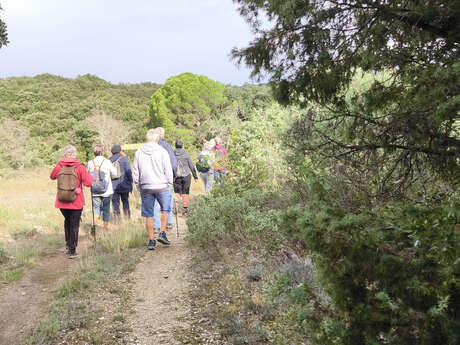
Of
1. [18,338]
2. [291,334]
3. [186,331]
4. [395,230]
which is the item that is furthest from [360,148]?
[18,338]

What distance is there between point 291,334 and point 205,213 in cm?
349

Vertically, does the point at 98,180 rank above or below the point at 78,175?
below

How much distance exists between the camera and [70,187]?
21.4ft

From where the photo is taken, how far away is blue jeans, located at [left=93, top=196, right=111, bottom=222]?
8.22 metres

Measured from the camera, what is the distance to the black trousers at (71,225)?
6.77 meters

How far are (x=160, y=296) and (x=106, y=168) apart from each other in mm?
3625

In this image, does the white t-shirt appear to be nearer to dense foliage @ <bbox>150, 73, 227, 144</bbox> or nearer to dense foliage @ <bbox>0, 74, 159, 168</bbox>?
dense foliage @ <bbox>0, 74, 159, 168</bbox>

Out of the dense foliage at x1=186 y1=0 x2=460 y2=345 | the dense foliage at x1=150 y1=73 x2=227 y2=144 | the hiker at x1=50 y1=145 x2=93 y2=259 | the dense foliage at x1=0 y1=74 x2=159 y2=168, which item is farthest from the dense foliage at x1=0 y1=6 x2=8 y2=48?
the dense foliage at x1=150 y1=73 x2=227 y2=144

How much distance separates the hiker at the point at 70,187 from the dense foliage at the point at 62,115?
20996mm

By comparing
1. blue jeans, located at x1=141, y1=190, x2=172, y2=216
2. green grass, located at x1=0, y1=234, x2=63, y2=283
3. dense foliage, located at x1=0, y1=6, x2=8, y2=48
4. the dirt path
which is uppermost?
dense foliage, located at x1=0, y1=6, x2=8, y2=48

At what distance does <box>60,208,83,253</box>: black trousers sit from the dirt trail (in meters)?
0.25

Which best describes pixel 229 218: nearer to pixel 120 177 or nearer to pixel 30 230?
pixel 120 177

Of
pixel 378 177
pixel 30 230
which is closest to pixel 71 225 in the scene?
pixel 30 230

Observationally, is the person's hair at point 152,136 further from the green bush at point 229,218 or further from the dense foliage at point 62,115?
the dense foliage at point 62,115
